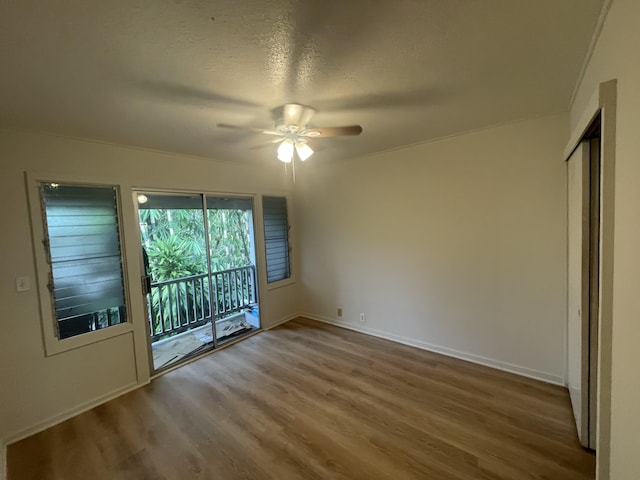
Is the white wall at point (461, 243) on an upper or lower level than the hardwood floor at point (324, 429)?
upper

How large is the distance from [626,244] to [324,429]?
2127 millimetres

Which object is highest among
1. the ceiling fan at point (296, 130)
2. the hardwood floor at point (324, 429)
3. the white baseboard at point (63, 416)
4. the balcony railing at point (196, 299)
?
the ceiling fan at point (296, 130)

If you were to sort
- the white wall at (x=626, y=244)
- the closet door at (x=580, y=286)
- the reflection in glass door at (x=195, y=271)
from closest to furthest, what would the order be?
the white wall at (x=626, y=244)
the closet door at (x=580, y=286)
the reflection in glass door at (x=195, y=271)

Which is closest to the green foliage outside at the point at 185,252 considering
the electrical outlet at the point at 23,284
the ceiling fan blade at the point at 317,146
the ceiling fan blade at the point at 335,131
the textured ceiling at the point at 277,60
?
the electrical outlet at the point at 23,284

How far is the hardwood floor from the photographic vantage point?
178 cm

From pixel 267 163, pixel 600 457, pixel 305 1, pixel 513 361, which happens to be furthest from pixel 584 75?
pixel 267 163

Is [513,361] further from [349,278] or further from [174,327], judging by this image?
[174,327]

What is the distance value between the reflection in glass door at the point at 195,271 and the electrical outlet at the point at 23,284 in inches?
34.8

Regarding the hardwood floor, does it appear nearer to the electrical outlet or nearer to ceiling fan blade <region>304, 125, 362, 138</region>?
the electrical outlet

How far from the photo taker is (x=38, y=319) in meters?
2.29

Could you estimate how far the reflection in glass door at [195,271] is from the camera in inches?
131

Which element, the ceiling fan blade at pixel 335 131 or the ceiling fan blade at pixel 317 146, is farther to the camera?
the ceiling fan blade at pixel 317 146

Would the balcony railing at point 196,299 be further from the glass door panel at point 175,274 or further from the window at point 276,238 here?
the window at point 276,238

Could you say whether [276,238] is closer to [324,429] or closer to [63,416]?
[324,429]
